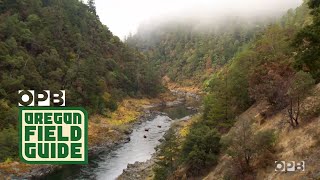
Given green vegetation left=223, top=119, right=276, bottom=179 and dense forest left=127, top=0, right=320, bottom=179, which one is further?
dense forest left=127, top=0, right=320, bottom=179

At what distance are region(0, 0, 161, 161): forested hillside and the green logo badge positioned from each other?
42.7m

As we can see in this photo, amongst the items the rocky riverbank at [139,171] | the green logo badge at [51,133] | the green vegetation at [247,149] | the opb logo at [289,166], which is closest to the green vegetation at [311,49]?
the green vegetation at [247,149]

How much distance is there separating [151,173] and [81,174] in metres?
9.91

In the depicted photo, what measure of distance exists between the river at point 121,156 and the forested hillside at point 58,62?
374 inches

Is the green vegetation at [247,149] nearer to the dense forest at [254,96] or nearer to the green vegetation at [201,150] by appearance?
the dense forest at [254,96]

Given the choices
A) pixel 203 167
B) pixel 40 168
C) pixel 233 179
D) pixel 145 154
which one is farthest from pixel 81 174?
pixel 233 179

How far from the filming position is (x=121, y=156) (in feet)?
212

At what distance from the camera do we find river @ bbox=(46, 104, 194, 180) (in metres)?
53.6

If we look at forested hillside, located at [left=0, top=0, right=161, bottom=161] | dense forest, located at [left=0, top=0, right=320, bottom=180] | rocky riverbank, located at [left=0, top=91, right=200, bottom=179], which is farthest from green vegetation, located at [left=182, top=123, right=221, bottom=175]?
forested hillside, located at [left=0, top=0, right=161, bottom=161]

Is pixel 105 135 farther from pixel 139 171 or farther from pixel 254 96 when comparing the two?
pixel 254 96

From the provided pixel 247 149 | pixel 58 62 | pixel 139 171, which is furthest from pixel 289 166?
pixel 58 62

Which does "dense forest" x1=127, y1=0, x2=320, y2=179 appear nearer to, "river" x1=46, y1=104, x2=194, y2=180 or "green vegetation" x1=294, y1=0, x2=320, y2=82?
"green vegetation" x1=294, y1=0, x2=320, y2=82

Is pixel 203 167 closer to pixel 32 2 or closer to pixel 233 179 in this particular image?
pixel 233 179

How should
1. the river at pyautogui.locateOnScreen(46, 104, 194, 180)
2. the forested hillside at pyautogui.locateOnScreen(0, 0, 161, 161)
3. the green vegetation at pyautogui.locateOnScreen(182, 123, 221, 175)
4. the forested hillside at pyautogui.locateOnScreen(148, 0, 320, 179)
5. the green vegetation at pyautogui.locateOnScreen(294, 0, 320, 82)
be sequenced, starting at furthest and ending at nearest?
the forested hillside at pyautogui.locateOnScreen(0, 0, 161, 161)
the river at pyautogui.locateOnScreen(46, 104, 194, 180)
the green vegetation at pyautogui.locateOnScreen(182, 123, 221, 175)
the green vegetation at pyautogui.locateOnScreen(294, 0, 320, 82)
the forested hillside at pyautogui.locateOnScreen(148, 0, 320, 179)
